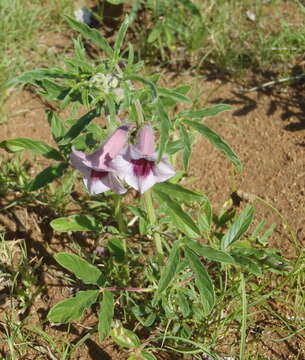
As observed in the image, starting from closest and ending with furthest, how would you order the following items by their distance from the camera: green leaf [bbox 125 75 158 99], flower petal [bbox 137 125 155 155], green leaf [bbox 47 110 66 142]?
green leaf [bbox 125 75 158 99]
flower petal [bbox 137 125 155 155]
green leaf [bbox 47 110 66 142]

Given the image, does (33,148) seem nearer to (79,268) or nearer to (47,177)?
(47,177)

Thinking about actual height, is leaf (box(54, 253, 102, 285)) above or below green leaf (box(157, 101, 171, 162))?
below

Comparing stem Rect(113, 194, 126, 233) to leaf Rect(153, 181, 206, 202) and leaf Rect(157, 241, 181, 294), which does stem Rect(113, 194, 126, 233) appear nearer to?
leaf Rect(153, 181, 206, 202)

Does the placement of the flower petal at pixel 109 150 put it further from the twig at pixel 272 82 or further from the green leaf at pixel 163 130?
the twig at pixel 272 82

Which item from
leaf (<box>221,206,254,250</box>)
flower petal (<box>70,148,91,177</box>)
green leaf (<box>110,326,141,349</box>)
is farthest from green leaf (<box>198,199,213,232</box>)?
flower petal (<box>70,148,91,177</box>)

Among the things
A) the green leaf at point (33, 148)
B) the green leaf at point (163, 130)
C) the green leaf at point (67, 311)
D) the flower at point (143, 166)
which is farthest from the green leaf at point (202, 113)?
the green leaf at point (67, 311)

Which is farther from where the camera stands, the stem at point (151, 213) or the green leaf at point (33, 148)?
the green leaf at point (33, 148)
